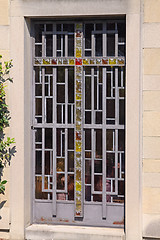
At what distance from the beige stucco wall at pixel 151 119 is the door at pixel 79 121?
1.54ft

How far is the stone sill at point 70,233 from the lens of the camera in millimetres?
7586

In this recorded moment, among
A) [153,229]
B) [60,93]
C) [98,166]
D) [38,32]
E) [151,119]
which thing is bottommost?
[153,229]

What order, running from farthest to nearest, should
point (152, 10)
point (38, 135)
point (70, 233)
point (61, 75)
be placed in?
point (38, 135), point (61, 75), point (70, 233), point (152, 10)

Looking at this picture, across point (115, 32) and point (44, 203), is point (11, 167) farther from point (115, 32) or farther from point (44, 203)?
point (115, 32)

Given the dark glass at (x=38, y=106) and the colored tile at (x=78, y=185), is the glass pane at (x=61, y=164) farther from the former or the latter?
the dark glass at (x=38, y=106)

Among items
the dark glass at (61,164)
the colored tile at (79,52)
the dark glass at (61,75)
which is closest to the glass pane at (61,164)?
the dark glass at (61,164)

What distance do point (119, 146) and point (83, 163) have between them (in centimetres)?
67

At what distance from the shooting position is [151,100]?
7.38m

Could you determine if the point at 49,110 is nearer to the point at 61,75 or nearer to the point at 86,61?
the point at 61,75

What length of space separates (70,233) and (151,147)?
1930 millimetres

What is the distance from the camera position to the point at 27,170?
310 inches

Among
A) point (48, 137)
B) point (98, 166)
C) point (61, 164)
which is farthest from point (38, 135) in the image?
point (98, 166)

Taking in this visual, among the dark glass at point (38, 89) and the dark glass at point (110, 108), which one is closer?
the dark glass at point (110, 108)

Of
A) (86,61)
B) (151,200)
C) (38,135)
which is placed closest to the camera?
(151,200)
